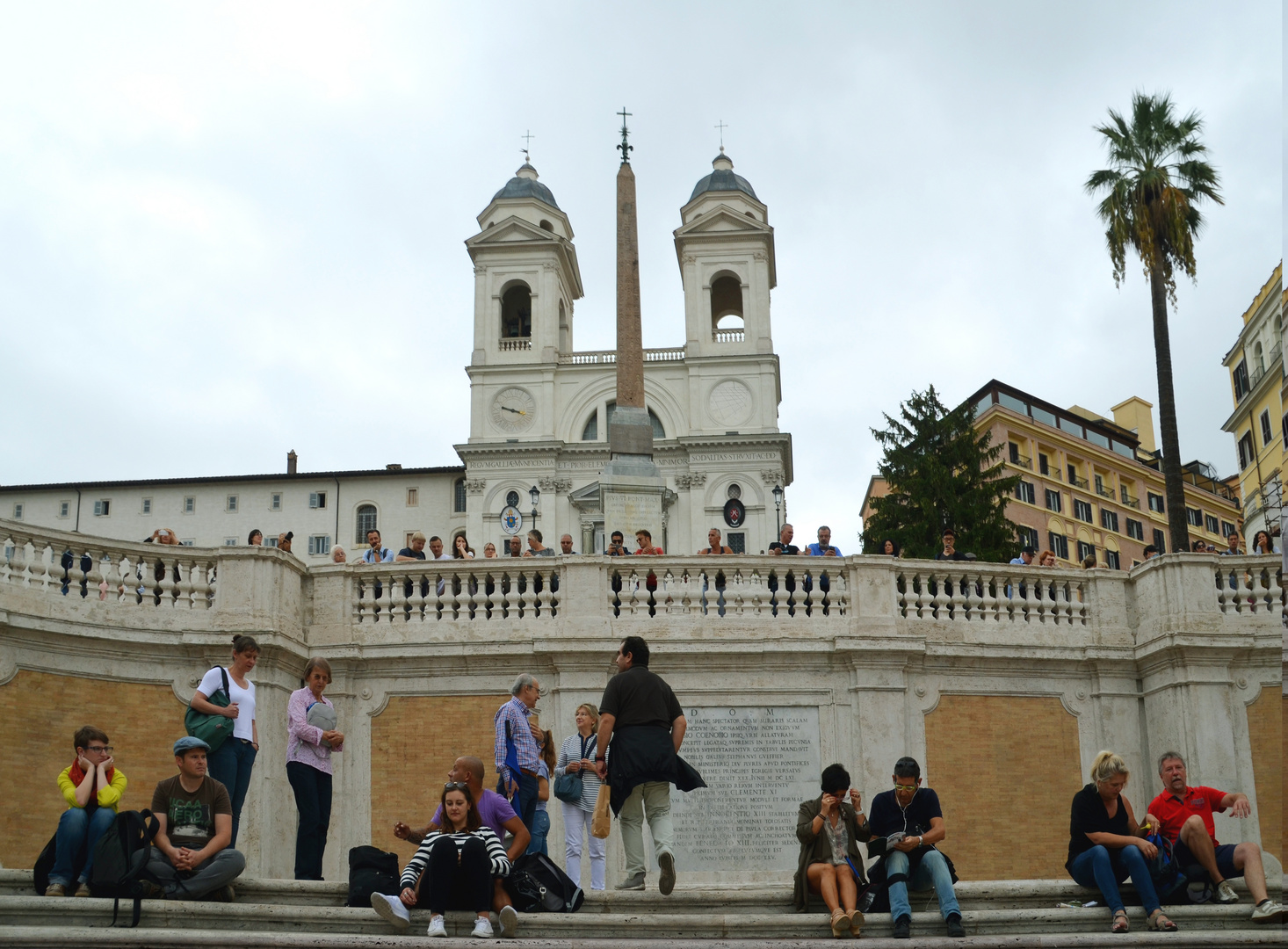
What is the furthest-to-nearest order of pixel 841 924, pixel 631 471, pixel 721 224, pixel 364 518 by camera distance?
pixel 364 518, pixel 721 224, pixel 631 471, pixel 841 924

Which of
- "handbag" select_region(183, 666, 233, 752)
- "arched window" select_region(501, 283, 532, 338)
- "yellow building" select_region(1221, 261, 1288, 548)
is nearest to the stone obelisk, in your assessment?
"handbag" select_region(183, 666, 233, 752)

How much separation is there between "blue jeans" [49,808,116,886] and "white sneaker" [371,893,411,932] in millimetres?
2008

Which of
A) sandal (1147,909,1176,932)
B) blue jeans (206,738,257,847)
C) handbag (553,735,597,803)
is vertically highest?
blue jeans (206,738,257,847)

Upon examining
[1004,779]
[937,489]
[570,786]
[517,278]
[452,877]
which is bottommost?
[452,877]

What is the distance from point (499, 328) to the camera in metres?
78.4

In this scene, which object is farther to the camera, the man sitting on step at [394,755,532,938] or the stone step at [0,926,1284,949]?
the man sitting on step at [394,755,532,938]

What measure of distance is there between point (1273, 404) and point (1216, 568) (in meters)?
31.3

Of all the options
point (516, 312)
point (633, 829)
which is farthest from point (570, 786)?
point (516, 312)

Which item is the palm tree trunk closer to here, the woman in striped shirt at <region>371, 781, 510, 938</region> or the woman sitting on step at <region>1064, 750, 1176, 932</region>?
the woman sitting on step at <region>1064, 750, 1176, 932</region>

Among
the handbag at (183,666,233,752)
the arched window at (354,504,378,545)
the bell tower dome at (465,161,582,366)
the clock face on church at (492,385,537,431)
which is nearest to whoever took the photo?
the handbag at (183,666,233,752)

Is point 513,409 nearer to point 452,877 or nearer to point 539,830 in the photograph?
point 539,830

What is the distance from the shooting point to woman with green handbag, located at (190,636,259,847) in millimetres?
11672

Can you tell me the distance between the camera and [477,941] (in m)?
9.21

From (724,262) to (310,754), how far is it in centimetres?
6817
